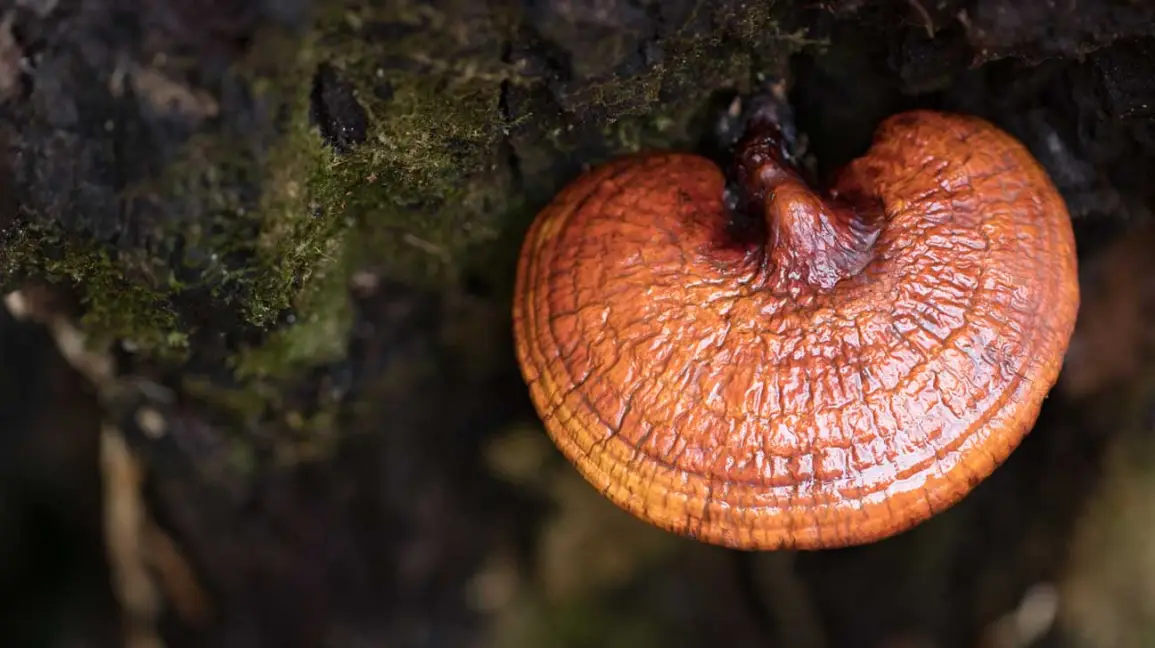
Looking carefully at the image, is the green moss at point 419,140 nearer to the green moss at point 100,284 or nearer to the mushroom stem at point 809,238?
the green moss at point 100,284

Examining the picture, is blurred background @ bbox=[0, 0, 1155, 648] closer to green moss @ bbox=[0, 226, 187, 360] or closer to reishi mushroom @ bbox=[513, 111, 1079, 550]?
green moss @ bbox=[0, 226, 187, 360]

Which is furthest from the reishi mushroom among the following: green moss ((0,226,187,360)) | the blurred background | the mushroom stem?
green moss ((0,226,187,360))

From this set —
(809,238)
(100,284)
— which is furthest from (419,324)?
(809,238)

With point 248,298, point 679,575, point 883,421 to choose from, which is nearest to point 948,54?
point 883,421

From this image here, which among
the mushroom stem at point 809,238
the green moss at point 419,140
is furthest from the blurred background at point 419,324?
the mushroom stem at point 809,238

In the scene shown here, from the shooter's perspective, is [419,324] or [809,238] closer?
[809,238]

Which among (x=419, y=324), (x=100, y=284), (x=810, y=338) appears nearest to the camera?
(x=810, y=338)

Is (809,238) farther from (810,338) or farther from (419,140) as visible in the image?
(419,140)

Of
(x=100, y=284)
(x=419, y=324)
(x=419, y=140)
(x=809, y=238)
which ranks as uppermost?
(x=419, y=140)
